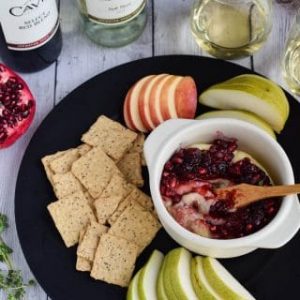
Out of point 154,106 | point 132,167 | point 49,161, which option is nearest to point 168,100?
point 154,106

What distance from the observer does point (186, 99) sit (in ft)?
4.17

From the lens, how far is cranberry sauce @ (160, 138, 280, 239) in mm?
1116

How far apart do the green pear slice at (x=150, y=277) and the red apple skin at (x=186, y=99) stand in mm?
249

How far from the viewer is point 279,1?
147 cm

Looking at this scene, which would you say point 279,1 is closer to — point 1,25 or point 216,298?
point 1,25

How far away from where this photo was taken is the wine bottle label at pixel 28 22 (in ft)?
3.96

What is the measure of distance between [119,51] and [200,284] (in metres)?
0.54

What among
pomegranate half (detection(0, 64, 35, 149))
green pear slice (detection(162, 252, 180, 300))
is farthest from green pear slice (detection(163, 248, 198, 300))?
pomegranate half (detection(0, 64, 35, 149))

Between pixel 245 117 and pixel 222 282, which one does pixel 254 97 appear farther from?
pixel 222 282

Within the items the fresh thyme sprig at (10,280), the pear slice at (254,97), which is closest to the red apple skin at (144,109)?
the pear slice at (254,97)

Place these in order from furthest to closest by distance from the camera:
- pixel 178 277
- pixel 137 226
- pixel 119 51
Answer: pixel 119 51 < pixel 137 226 < pixel 178 277

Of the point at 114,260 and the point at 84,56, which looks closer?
the point at 114,260

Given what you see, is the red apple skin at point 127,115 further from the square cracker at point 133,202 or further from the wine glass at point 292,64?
the wine glass at point 292,64

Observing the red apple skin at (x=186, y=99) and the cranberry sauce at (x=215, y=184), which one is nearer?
the cranberry sauce at (x=215, y=184)
